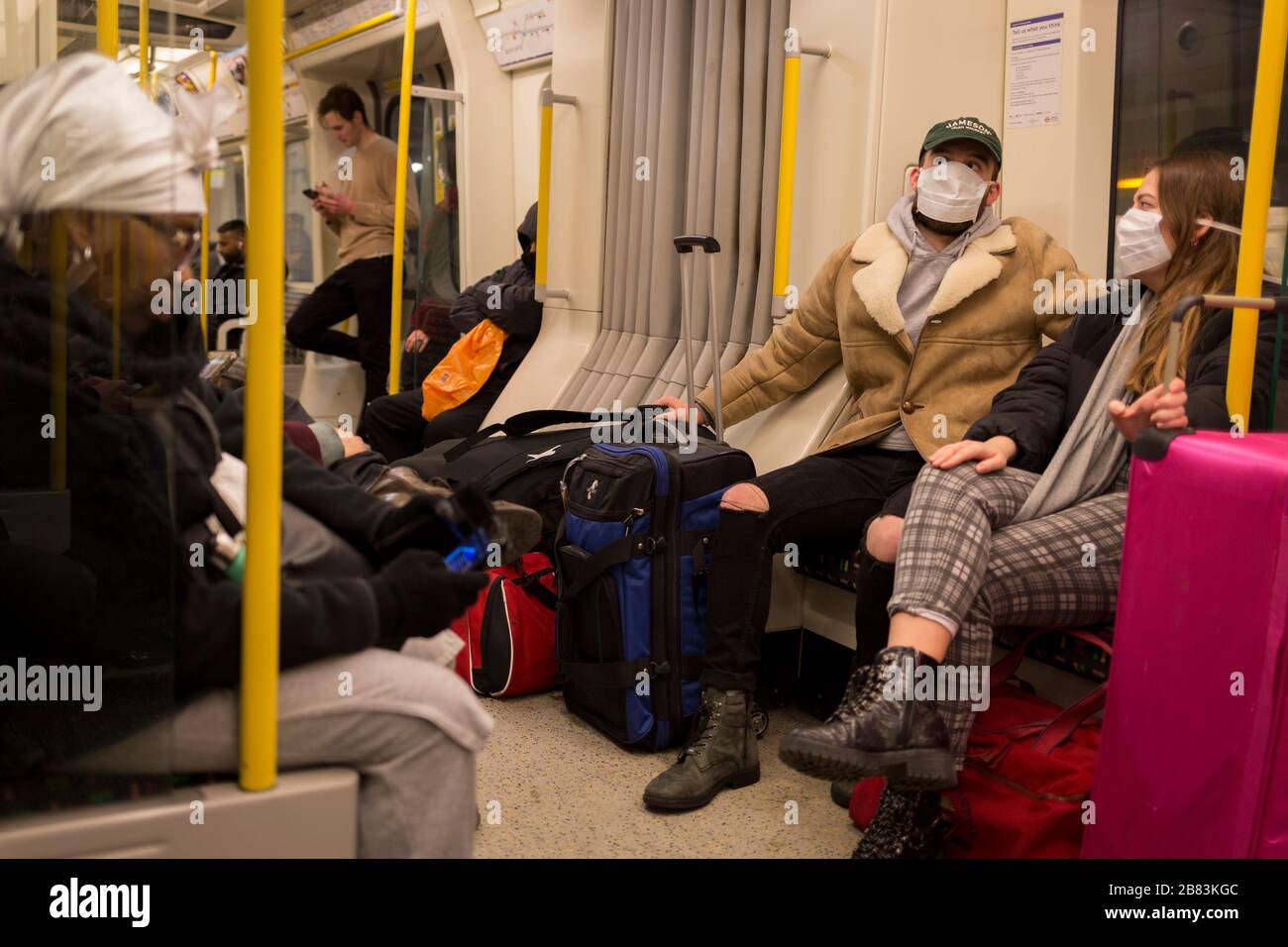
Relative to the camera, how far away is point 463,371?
210 inches

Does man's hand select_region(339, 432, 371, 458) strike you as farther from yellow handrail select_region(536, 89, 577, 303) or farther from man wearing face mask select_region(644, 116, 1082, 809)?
yellow handrail select_region(536, 89, 577, 303)

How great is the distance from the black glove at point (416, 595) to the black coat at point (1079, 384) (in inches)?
59.6

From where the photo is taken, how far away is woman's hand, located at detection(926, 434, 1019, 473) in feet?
8.38

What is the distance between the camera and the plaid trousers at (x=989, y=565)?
233cm

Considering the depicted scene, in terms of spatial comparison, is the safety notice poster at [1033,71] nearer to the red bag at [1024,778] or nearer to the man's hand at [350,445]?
the red bag at [1024,778]

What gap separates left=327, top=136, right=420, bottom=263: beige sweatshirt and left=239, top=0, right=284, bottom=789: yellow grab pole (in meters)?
5.69

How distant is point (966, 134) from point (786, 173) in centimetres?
59

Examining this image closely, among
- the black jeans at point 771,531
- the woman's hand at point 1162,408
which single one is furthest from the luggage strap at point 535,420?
the woman's hand at point 1162,408

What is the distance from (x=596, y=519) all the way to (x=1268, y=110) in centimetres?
173

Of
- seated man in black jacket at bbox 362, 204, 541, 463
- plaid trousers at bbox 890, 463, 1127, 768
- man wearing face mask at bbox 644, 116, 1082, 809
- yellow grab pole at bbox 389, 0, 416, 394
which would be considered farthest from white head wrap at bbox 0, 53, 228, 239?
yellow grab pole at bbox 389, 0, 416, 394

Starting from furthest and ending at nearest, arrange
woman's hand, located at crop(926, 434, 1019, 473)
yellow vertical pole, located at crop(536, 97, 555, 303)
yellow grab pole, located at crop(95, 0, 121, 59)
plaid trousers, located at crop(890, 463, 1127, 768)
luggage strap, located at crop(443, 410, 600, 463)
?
yellow vertical pole, located at crop(536, 97, 555, 303) → luggage strap, located at crop(443, 410, 600, 463) → woman's hand, located at crop(926, 434, 1019, 473) → plaid trousers, located at crop(890, 463, 1127, 768) → yellow grab pole, located at crop(95, 0, 121, 59)

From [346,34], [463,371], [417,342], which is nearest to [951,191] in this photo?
[463,371]

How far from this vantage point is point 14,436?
51.1 inches

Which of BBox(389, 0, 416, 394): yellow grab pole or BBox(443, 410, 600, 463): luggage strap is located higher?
BBox(389, 0, 416, 394): yellow grab pole
